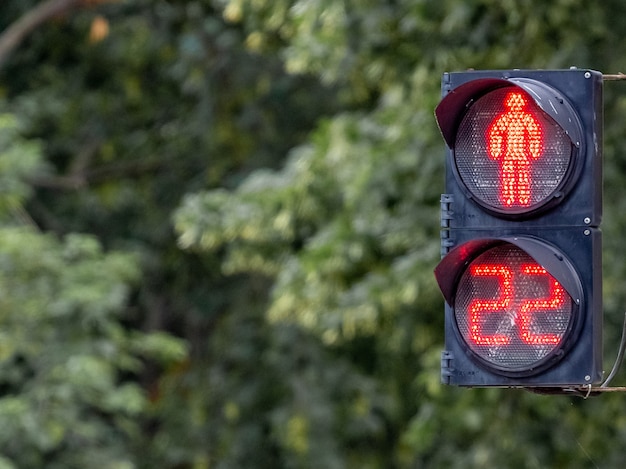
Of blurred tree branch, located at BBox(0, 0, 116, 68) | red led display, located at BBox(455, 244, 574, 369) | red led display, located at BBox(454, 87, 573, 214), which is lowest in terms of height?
red led display, located at BBox(455, 244, 574, 369)

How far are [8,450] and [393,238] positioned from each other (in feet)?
9.19

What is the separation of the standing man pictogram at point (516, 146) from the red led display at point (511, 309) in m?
0.14

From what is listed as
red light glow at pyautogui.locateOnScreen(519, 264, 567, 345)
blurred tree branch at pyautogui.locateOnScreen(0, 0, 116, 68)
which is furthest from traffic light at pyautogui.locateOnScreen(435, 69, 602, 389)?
blurred tree branch at pyautogui.locateOnScreen(0, 0, 116, 68)

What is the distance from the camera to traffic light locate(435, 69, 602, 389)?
3881 millimetres

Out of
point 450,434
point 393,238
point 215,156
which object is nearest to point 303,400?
point 215,156

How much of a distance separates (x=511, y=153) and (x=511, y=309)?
374mm

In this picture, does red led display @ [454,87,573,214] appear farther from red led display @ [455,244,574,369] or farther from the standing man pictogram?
red led display @ [455,244,574,369]

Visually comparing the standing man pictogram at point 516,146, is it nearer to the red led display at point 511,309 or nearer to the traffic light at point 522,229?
the traffic light at point 522,229

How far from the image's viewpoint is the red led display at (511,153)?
395cm

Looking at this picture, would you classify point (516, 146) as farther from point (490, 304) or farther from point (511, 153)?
point (490, 304)

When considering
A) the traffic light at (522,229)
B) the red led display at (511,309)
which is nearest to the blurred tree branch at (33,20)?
the traffic light at (522,229)

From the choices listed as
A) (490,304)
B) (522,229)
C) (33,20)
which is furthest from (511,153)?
(33,20)

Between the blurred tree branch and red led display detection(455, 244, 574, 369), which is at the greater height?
the blurred tree branch

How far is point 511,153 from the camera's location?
400 centimetres
